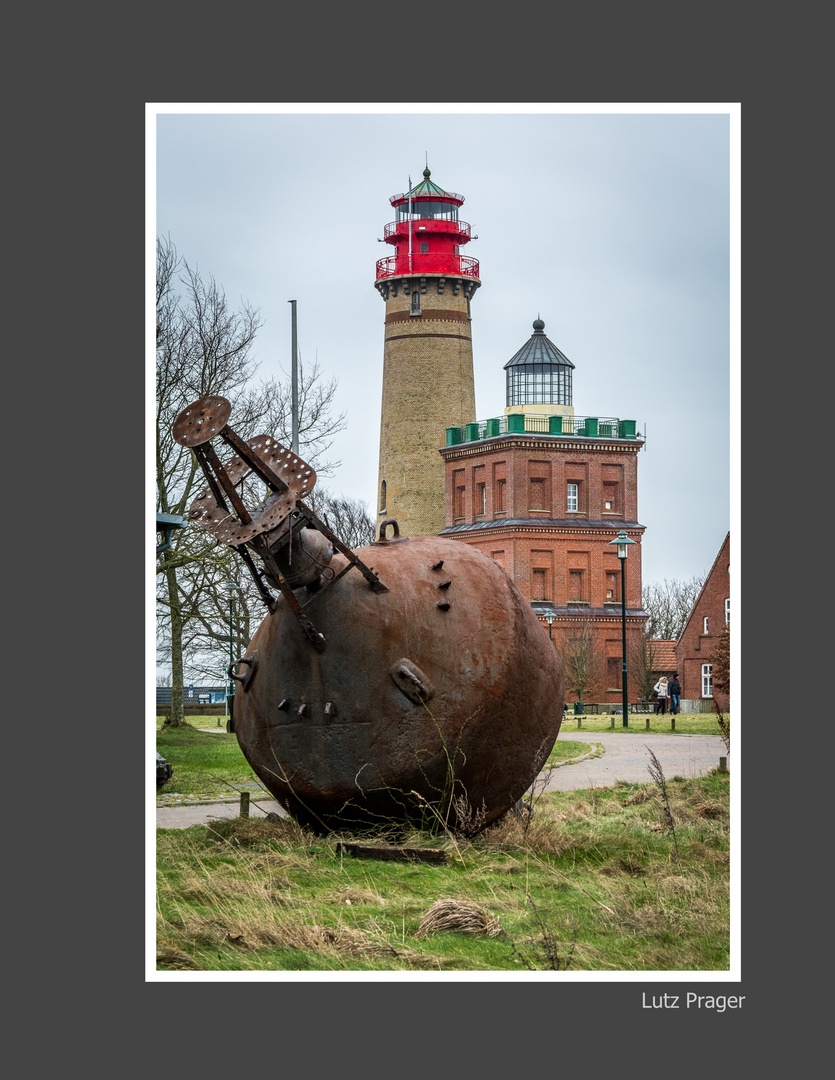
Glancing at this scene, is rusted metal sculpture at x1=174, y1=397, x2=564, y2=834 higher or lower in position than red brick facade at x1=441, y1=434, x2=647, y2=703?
lower

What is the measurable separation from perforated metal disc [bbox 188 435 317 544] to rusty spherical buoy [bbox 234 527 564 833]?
103 centimetres

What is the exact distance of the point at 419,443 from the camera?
62094 millimetres

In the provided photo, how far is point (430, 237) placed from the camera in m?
60.3

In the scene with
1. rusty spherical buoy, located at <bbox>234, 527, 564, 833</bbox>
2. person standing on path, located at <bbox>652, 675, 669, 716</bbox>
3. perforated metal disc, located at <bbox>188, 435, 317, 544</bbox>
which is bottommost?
person standing on path, located at <bbox>652, 675, 669, 716</bbox>

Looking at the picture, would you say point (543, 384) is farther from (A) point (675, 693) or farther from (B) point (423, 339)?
(A) point (675, 693)

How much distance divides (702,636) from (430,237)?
2424 cm

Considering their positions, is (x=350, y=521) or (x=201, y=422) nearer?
(x=201, y=422)

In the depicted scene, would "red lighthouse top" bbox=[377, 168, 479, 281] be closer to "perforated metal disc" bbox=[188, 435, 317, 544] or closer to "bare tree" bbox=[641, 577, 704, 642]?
"bare tree" bbox=[641, 577, 704, 642]

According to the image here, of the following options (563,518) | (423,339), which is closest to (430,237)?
(423,339)

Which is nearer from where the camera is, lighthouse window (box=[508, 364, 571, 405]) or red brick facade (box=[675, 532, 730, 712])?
Answer: red brick facade (box=[675, 532, 730, 712])

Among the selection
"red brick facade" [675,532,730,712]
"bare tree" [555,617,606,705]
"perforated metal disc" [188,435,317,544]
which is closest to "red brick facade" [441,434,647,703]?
"bare tree" [555,617,606,705]

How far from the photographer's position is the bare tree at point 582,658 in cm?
5244

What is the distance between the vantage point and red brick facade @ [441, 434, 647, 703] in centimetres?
5966

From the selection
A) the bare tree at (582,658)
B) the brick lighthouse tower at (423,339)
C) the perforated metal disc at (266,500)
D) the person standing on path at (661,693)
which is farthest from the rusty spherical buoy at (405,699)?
the brick lighthouse tower at (423,339)
